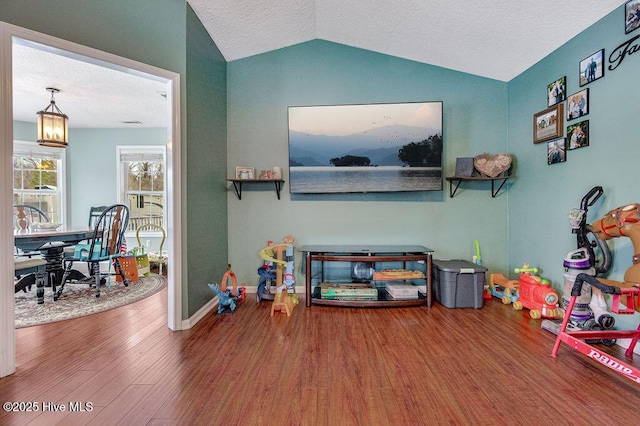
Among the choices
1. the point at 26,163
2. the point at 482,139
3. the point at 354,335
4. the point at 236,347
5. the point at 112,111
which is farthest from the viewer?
the point at 26,163

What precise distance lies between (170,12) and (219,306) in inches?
102

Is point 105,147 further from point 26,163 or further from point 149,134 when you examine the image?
point 26,163

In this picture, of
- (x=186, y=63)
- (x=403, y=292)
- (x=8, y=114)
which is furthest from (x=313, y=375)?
(x=186, y=63)

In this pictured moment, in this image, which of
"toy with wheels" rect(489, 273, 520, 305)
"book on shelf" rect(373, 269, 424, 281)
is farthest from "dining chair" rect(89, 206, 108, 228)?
"toy with wheels" rect(489, 273, 520, 305)

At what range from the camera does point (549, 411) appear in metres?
1.34

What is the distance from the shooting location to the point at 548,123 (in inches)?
103

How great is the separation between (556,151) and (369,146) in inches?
67.6

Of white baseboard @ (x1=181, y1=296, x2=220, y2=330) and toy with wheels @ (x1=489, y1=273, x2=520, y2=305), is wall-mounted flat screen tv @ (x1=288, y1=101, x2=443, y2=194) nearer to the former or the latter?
toy with wheels @ (x1=489, y1=273, x2=520, y2=305)

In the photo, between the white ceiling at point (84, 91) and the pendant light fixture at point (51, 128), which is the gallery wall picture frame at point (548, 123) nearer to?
the white ceiling at point (84, 91)

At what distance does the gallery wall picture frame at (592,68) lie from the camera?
2133 mm

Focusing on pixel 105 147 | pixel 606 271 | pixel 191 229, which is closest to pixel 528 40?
pixel 606 271

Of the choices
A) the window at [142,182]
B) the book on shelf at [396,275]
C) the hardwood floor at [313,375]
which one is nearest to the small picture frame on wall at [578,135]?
the hardwood floor at [313,375]

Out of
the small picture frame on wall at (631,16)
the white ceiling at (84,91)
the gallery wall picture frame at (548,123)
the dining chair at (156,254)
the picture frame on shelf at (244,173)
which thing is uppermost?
the white ceiling at (84,91)

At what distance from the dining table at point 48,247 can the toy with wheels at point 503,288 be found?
15.5 ft
